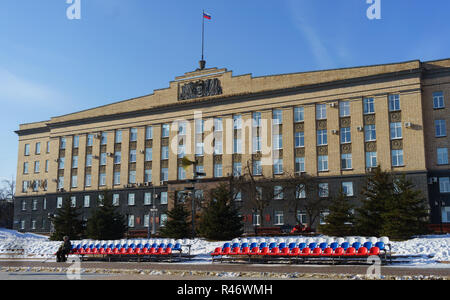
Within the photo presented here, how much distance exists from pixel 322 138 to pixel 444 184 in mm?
12000

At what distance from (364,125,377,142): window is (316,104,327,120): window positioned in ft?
14.4

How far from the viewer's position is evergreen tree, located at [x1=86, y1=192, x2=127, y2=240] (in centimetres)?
3747

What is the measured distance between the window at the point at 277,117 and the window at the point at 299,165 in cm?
452

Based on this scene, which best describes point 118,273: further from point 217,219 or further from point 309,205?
point 309,205

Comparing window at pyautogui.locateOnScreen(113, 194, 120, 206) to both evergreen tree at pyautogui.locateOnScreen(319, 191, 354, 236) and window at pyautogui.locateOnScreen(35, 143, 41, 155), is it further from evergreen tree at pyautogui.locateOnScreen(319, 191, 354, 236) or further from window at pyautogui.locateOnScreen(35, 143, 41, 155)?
evergreen tree at pyautogui.locateOnScreen(319, 191, 354, 236)

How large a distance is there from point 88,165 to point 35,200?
506 inches

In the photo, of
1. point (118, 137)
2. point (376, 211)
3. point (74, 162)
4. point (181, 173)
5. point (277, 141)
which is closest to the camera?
point (376, 211)

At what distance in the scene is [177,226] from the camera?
118 ft

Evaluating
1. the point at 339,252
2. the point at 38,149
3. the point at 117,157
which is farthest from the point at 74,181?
the point at 339,252

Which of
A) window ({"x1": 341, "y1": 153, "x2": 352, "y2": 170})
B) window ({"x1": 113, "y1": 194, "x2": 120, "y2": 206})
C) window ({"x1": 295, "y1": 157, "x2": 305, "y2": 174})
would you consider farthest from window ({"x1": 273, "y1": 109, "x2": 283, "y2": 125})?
window ({"x1": 113, "y1": 194, "x2": 120, "y2": 206})

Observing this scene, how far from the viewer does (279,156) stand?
A: 4759 cm

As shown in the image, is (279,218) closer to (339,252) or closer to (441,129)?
(441,129)

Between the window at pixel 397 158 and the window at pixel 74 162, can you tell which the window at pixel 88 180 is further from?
the window at pixel 397 158
